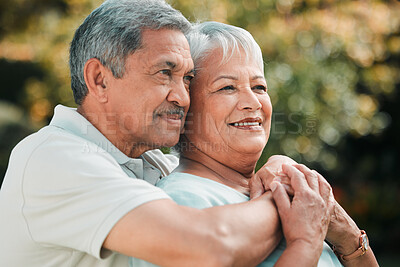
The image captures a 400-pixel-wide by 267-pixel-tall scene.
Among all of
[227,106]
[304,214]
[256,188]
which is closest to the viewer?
[304,214]

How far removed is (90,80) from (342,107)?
4.88 metres

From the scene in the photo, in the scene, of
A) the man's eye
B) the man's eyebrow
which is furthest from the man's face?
the man's eye

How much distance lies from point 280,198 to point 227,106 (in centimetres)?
57

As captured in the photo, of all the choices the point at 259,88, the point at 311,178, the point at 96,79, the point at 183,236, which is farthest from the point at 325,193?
the point at 96,79

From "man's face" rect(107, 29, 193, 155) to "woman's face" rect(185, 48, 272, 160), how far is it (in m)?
0.16

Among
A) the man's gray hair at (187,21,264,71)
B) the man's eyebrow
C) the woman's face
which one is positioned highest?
the man's gray hair at (187,21,264,71)

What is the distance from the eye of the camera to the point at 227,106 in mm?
2314

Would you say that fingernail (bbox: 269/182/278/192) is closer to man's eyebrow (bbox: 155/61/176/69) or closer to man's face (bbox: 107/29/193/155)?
man's face (bbox: 107/29/193/155)

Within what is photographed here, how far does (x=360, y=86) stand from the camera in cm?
820

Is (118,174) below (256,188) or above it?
above

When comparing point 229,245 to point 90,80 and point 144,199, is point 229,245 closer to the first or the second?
point 144,199

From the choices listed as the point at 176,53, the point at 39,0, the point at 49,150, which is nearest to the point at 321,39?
the point at 176,53

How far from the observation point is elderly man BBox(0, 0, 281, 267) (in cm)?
162

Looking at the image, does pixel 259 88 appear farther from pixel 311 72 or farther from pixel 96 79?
pixel 311 72
